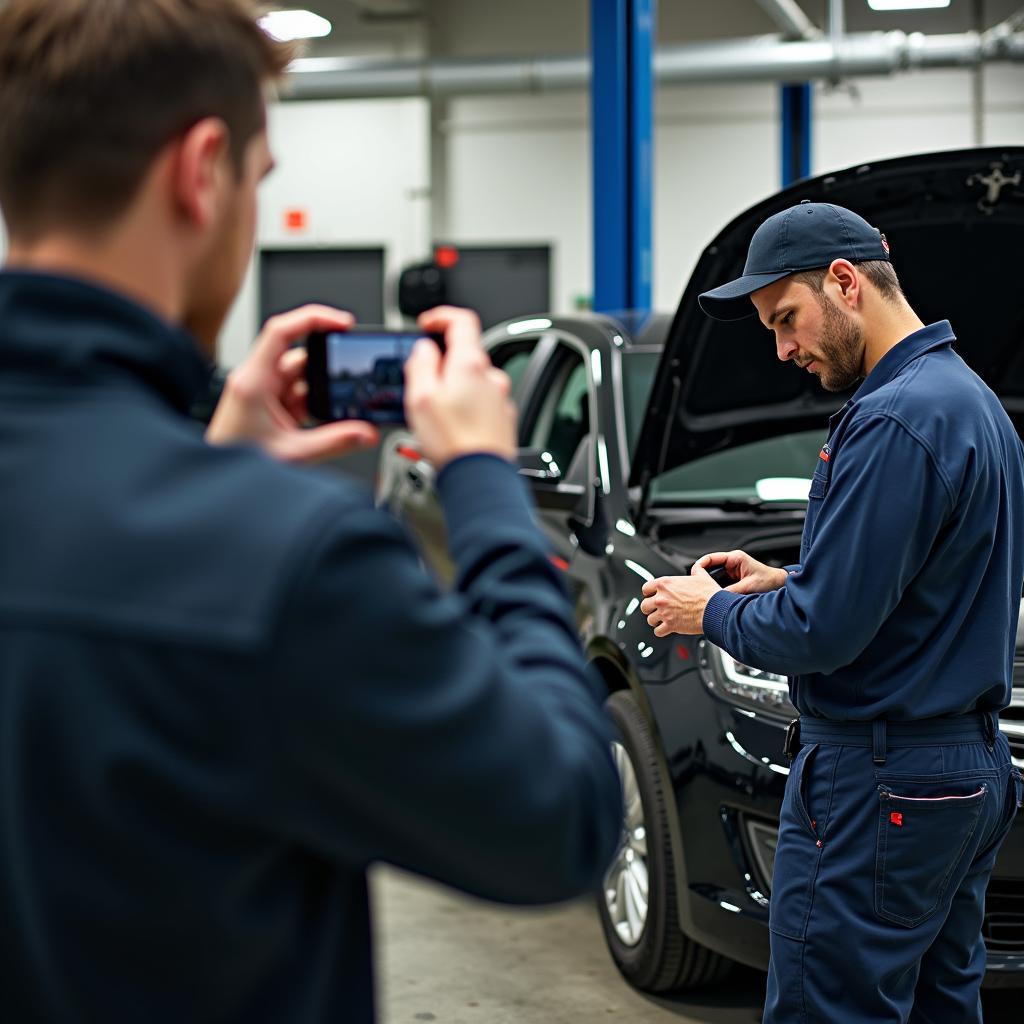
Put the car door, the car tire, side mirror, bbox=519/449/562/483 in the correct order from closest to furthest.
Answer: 1. the car tire
2. side mirror, bbox=519/449/562/483
3. the car door

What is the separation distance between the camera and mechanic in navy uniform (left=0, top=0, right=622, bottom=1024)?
0.76 metres

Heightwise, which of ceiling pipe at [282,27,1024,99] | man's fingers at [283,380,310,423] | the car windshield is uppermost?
ceiling pipe at [282,27,1024,99]

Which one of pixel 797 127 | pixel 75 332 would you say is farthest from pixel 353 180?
pixel 75 332

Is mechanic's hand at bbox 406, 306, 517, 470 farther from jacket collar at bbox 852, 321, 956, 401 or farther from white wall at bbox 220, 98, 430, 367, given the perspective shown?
white wall at bbox 220, 98, 430, 367

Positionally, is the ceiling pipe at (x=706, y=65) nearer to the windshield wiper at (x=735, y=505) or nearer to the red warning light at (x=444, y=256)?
the red warning light at (x=444, y=256)

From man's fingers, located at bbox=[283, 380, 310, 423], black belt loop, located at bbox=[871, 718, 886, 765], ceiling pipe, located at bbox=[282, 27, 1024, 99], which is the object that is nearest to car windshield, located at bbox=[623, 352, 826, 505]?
black belt loop, located at bbox=[871, 718, 886, 765]

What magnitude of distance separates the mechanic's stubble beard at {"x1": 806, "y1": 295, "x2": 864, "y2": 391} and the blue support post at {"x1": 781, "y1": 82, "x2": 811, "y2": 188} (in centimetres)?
1057

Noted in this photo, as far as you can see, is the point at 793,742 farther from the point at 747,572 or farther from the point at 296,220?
the point at 296,220

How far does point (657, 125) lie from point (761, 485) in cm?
1057

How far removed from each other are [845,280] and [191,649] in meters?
1.63

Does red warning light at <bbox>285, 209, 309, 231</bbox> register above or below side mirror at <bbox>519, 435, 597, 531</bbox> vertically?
above

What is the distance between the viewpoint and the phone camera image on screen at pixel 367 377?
3.87ft

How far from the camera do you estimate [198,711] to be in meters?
0.76

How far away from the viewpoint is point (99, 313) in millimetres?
840
